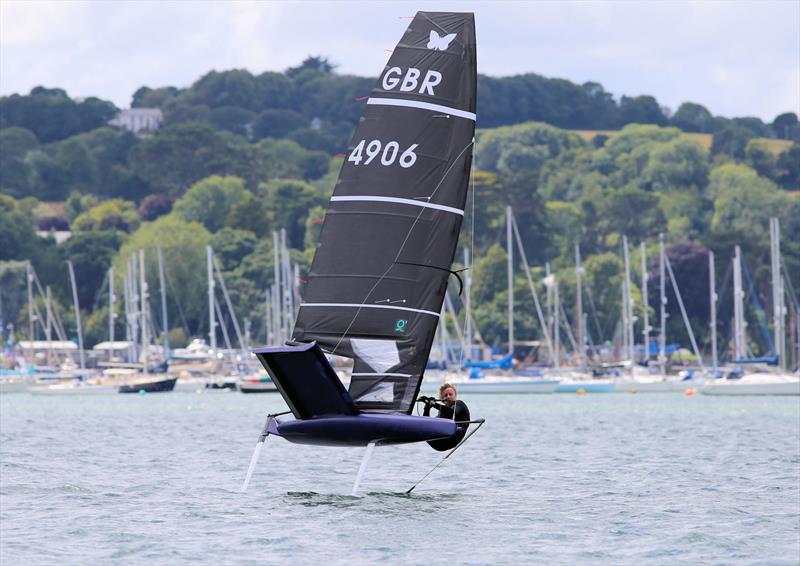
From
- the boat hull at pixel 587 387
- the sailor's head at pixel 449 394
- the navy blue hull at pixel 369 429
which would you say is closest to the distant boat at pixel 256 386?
the boat hull at pixel 587 387

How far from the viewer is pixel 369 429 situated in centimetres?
2394

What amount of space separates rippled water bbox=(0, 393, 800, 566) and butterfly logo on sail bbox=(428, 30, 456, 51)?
6527mm

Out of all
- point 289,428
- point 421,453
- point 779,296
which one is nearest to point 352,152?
point 289,428

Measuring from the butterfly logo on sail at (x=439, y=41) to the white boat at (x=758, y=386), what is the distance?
168 feet

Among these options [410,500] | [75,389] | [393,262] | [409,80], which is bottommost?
[75,389]

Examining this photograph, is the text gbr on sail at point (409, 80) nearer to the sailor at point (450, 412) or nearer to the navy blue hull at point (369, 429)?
the sailor at point (450, 412)

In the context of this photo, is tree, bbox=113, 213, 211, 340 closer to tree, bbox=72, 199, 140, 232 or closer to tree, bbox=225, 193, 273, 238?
tree, bbox=225, 193, 273, 238

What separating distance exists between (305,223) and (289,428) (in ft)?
439

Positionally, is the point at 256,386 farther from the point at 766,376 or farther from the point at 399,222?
the point at 399,222

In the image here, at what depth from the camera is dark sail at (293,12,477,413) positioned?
83.0 feet

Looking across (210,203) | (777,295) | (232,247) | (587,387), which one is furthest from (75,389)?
(210,203)

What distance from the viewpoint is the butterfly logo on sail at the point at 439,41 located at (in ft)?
84.7

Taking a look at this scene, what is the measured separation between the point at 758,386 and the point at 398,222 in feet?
170

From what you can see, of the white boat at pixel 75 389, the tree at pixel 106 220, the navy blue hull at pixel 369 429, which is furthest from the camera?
the tree at pixel 106 220
